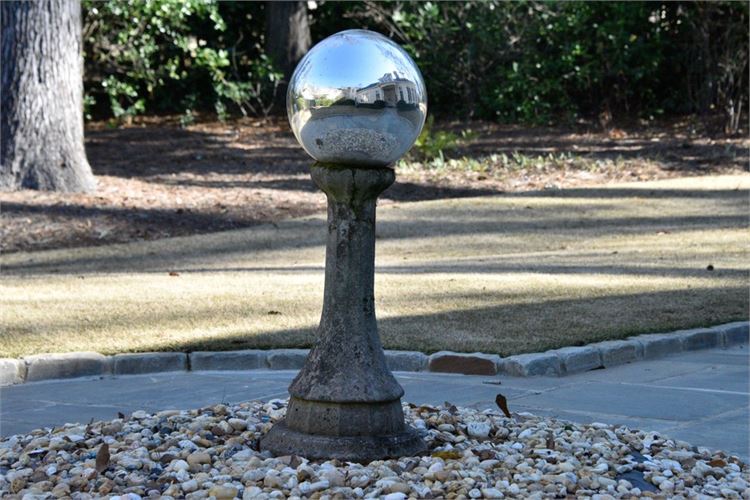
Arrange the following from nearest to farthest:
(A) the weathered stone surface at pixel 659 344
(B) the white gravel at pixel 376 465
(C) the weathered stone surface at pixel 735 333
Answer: (B) the white gravel at pixel 376 465, (A) the weathered stone surface at pixel 659 344, (C) the weathered stone surface at pixel 735 333

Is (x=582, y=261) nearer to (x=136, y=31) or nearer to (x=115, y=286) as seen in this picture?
(x=115, y=286)

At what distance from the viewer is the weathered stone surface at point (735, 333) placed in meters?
8.11

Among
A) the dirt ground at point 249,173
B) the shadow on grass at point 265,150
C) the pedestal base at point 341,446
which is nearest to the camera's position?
the pedestal base at point 341,446

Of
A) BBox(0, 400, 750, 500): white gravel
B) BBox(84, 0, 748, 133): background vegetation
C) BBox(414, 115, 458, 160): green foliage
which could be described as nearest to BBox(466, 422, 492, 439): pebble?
BBox(0, 400, 750, 500): white gravel

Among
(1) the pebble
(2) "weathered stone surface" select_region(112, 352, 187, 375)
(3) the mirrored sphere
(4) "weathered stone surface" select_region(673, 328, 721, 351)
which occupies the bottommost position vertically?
(1) the pebble

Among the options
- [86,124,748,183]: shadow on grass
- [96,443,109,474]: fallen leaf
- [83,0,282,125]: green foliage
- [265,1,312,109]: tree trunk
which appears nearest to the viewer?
[96,443,109,474]: fallen leaf

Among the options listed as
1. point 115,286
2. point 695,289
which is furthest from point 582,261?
point 115,286

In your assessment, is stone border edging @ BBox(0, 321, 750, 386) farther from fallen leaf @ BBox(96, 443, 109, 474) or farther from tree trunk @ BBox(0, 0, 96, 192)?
tree trunk @ BBox(0, 0, 96, 192)

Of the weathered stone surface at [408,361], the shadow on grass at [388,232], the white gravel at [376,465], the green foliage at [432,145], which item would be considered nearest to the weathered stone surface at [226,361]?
the weathered stone surface at [408,361]

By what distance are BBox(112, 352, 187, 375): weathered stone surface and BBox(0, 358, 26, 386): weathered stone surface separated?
Answer: 0.58m

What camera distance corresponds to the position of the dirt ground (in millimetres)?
14336

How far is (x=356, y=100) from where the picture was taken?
470cm

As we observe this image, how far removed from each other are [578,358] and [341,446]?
2862 mm

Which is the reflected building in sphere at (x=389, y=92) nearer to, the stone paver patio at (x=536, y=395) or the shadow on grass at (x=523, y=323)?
the stone paver patio at (x=536, y=395)
